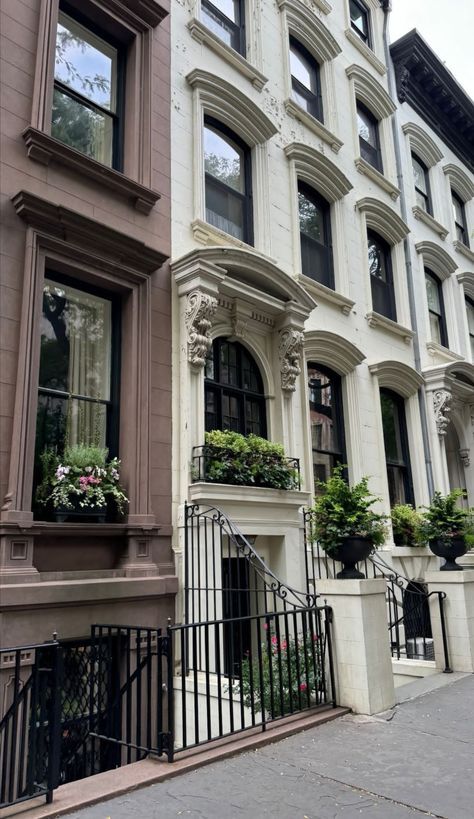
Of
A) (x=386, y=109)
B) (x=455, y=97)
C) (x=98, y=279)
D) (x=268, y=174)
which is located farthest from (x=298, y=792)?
(x=455, y=97)

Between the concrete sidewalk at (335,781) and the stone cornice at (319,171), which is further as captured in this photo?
the stone cornice at (319,171)

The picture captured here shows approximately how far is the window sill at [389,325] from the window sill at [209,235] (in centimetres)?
405

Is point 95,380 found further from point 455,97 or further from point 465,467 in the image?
point 455,97

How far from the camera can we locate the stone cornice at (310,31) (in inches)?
502

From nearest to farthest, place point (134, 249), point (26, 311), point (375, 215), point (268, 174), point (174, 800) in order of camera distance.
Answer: point (174, 800), point (26, 311), point (134, 249), point (268, 174), point (375, 215)

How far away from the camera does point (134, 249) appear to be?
7.90 metres

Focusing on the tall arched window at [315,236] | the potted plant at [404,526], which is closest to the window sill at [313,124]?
the tall arched window at [315,236]

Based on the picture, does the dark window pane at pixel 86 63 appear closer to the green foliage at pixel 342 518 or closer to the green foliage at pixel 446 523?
the green foliage at pixel 342 518

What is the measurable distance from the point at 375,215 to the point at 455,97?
23.9 ft

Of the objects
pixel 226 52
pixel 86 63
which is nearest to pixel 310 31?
pixel 226 52

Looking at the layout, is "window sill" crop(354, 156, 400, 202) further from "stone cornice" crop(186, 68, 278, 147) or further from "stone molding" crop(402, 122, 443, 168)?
"stone cornice" crop(186, 68, 278, 147)

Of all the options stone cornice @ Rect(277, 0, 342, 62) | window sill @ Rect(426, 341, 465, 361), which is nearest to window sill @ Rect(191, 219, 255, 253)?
stone cornice @ Rect(277, 0, 342, 62)

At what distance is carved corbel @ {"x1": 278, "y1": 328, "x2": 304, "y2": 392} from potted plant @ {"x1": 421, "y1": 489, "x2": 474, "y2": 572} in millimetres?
2921

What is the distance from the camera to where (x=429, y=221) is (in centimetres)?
1634
